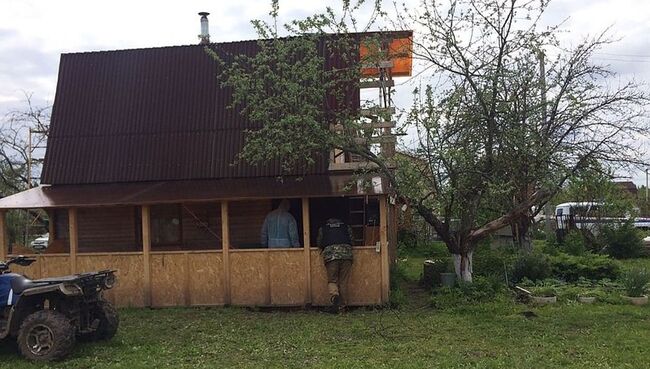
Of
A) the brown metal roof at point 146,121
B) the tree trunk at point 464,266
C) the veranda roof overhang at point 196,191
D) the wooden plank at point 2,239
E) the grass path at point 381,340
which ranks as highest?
the brown metal roof at point 146,121

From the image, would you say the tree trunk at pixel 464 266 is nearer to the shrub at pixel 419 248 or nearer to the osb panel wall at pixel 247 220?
the osb panel wall at pixel 247 220

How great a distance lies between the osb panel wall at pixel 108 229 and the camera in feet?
45.7

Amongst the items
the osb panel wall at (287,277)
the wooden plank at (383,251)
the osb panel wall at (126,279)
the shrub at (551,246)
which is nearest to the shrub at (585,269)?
the shrub at (551,246)

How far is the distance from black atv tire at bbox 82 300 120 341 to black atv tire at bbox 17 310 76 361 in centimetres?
69

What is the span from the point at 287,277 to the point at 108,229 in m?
4.85

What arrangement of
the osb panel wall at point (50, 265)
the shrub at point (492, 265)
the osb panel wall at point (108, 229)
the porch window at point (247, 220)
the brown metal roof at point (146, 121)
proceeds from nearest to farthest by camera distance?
the osb panel wall at point (50, 265), the brown metal roof at point (146, 121), the porch window at point (247, 220), the osb panel wall at point (108, 229), the shrub at point (492, 265)

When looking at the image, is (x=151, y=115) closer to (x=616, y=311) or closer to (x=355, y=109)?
(x=355, y=109)

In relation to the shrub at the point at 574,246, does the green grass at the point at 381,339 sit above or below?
below

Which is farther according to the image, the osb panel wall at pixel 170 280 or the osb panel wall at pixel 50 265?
the osb panel wall at pixel 50 265

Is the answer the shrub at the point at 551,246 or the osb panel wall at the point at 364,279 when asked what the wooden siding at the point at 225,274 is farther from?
the shrub at the point at 551,246

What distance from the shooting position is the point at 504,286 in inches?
473

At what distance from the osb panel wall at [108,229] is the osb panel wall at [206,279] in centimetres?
255

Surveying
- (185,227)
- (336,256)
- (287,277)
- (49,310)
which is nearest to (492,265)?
(336,256)

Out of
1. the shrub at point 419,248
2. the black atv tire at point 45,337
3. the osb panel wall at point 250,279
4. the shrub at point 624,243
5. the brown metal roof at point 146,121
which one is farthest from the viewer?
the shrub at point 419,248
